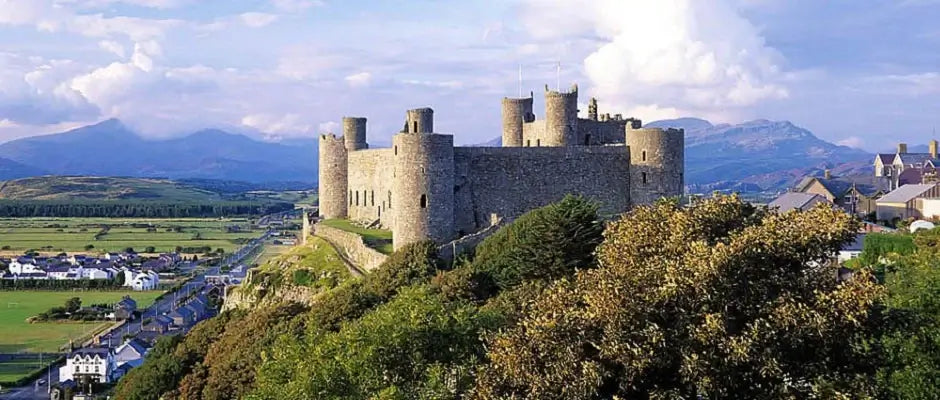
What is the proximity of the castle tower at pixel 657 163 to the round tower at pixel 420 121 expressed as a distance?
7.93 meters

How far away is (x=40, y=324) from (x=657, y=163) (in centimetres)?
6262

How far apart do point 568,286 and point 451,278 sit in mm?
15903

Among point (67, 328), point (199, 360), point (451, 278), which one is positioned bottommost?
point (67, 328)

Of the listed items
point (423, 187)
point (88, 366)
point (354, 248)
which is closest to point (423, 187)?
point (423, 187)

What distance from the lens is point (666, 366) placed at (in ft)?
49.7

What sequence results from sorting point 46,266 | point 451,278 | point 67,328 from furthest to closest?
point 46,266 < point 67,328 < point 451,278

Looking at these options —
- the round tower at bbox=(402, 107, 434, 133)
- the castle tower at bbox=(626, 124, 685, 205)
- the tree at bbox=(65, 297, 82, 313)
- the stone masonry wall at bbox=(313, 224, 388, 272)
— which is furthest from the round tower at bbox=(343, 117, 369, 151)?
the tree at bbox=(65, 297, 82, 313)

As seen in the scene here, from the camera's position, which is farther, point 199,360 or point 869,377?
point 199,360

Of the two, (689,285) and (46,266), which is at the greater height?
(689,285)

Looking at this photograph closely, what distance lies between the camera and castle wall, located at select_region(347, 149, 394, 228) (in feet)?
146

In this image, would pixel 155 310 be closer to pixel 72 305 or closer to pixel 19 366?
pixel 72 305

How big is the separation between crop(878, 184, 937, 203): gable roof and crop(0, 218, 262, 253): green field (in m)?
Answer: 107

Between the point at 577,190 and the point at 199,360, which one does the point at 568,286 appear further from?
the point at 199,360

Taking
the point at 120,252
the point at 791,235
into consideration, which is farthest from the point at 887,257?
the point at 120,252
